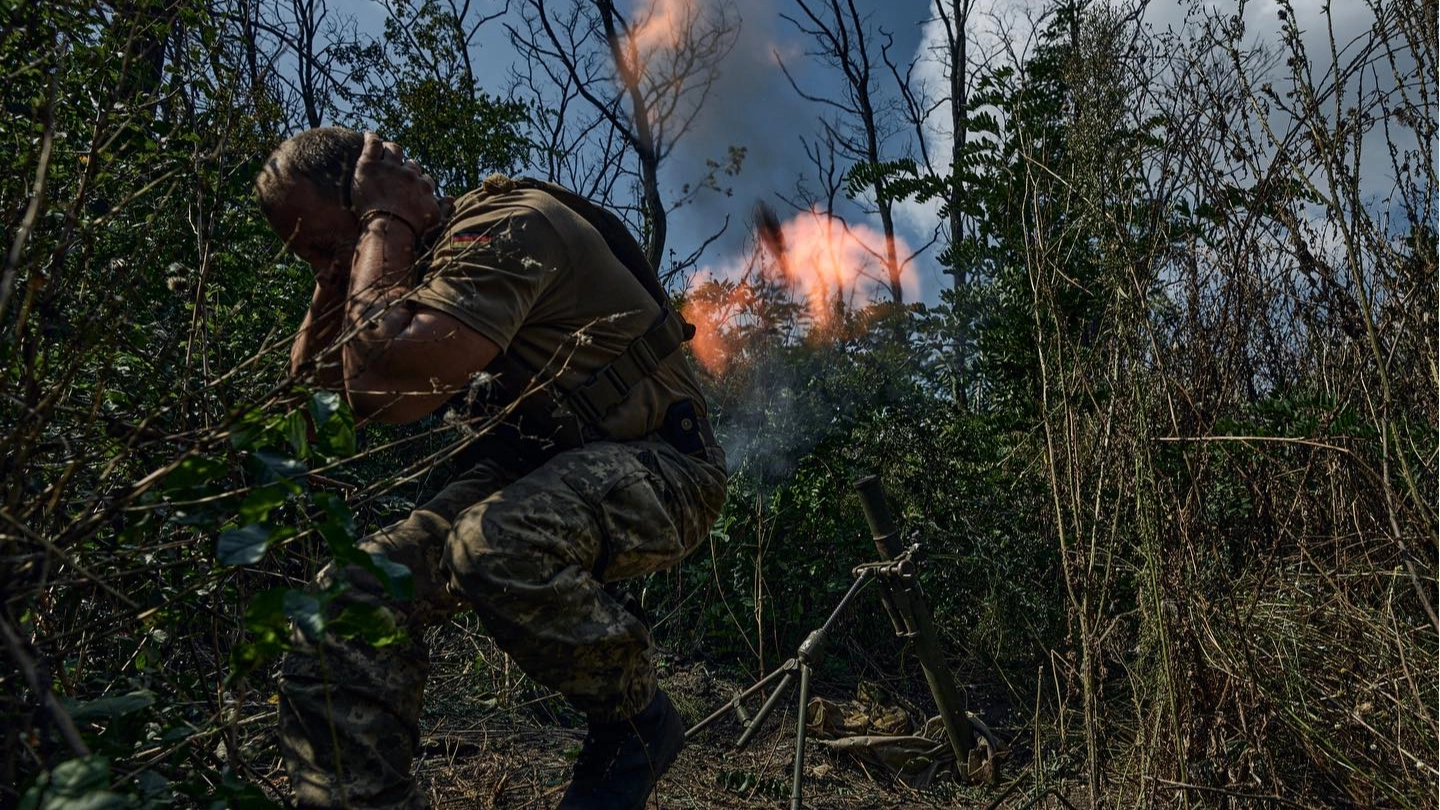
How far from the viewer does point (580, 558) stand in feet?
7.78

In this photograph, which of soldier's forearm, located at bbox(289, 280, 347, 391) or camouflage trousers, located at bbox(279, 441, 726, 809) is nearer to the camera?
camouflage trousers, located at bbox(279, 441, 726, 809)

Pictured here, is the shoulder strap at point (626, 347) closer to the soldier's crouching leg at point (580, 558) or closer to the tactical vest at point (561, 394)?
the tactical vest at point (561, 394)

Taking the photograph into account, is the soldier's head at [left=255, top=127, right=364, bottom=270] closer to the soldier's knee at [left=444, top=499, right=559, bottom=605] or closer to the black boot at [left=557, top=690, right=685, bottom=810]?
the soldier's knee at [left=444, top=499, right=559, bottom=605]

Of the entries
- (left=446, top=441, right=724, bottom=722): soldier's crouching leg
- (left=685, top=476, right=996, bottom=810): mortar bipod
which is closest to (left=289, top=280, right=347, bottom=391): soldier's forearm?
(left=446, top=441, right=724, bottom=722): soldier's crouching leg

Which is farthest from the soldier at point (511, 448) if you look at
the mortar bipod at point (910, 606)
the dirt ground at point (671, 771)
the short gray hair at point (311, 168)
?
the mortar bipod at point (910, 606)

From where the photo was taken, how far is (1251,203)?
2805mm

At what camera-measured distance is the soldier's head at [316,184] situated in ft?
8.55

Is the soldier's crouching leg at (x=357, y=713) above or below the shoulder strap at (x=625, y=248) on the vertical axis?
below

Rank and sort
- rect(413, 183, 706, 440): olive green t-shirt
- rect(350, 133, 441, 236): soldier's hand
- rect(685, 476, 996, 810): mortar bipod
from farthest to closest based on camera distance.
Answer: rect(685, 476, 996, 810): mortar bipod → rect(350, 133, 441, 236): soldier's hand → rect(413, 183, 706, 440): olive green t-shirt

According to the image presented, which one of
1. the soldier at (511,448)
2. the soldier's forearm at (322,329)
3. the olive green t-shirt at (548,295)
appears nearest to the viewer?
the soldier at (511,448)

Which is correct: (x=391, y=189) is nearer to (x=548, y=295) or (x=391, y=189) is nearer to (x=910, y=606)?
(x=548, y=295)

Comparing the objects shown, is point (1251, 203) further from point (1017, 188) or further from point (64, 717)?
point (64, 717)

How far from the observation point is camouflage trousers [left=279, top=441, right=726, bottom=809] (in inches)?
82.2

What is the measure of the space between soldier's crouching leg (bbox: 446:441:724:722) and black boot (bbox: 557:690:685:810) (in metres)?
0.05
